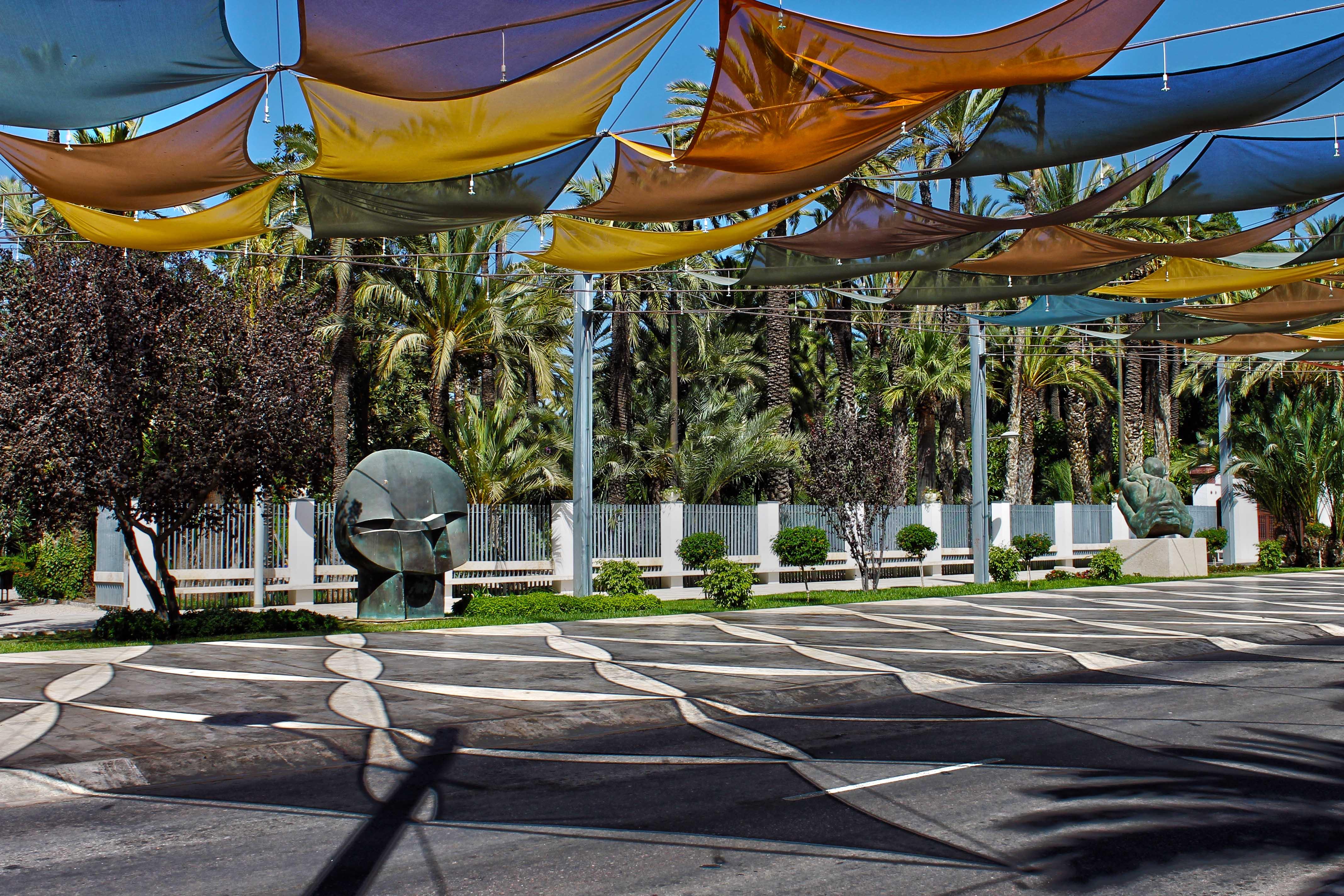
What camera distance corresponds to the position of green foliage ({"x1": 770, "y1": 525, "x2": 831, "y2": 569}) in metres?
25.8

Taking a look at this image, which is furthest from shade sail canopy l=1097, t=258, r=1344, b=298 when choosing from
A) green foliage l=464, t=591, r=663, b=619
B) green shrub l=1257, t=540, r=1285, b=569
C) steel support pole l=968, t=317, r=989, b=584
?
green shrub l=1257, t=540, r=1285, b=569

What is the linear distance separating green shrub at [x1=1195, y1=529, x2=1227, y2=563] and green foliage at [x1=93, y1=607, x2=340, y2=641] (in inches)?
1141

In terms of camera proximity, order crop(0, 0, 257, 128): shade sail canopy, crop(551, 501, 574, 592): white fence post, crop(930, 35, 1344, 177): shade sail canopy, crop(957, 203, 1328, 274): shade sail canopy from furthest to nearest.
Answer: crop(551, 501, 574, 592): white fence post < crop(957, 203, 1328, 274): shade sail canopy < crop(930, 35, 1344, 177): shade sail canopy < crop(0, 0, 257, 128): shade sail canopy

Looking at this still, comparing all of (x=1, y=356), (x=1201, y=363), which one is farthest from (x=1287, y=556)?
(x=1, y=356)

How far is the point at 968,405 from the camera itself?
5300 cm

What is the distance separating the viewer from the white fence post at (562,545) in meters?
26.1

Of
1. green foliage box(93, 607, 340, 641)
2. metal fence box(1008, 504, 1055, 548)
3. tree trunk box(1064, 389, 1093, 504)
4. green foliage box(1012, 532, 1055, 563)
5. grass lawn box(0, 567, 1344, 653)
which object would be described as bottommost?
grass lawn box(0, 567, 1344, 653)

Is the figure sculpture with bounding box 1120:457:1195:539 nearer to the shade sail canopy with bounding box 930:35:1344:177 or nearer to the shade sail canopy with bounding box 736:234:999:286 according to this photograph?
the shade sail canopy with bounding box 736:234:999:286

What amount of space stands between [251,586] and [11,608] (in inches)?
261

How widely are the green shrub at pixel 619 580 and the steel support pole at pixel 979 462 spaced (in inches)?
348

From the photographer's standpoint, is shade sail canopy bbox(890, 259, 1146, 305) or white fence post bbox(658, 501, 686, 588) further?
white fence post bbox(658, 501, 686, 588)

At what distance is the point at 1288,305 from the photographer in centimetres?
1479

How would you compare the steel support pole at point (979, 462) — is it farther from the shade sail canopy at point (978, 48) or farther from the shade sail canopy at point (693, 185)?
the shade sail canopy at point (978, 48)

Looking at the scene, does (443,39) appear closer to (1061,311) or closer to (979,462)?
(1061,311)
